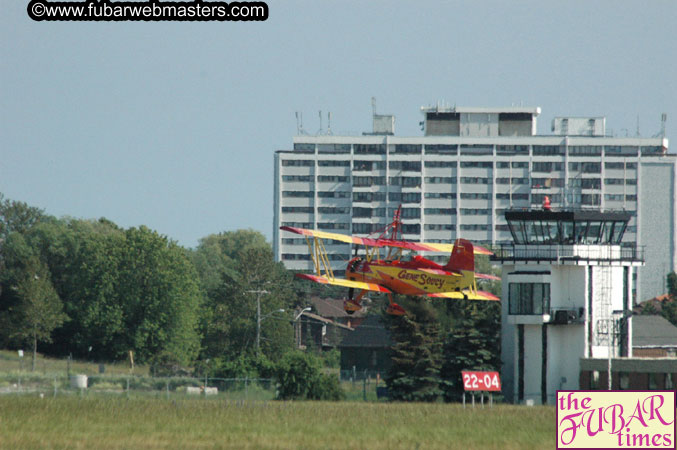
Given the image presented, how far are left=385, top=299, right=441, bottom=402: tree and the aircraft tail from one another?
44.5 feet

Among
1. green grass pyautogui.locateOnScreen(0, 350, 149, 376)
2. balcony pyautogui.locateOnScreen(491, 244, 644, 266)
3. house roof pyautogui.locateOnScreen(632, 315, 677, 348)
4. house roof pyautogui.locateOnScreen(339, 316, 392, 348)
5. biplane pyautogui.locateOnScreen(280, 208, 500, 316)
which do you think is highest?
balcony pyautogui.locateOnScreen(491, 244, 644, 266)

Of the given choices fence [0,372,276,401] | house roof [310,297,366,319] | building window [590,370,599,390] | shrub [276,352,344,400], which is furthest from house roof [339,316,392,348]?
building window [590,370,599,390]

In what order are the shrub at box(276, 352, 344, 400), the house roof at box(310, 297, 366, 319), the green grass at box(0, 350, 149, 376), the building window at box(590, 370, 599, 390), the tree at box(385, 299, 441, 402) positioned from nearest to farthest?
the building window at box(590, 370, 599, 390)
the shrub at box(276, 352, 344, 400)
the tree at box(385, 299, 441, 402)
the green grass at box(0, 350, 149, 376)
the house roof at box(310, 297, 366, 319)

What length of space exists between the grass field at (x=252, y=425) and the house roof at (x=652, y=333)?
35.1m

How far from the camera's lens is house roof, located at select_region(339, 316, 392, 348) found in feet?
405

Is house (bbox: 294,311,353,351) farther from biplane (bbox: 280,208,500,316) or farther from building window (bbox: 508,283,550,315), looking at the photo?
biplane (bbox: 280,208,500,316)

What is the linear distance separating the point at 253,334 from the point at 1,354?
78.4 ft

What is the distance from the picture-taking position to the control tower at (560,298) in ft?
279

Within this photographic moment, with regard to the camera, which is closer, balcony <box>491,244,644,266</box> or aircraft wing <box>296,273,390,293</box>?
aircraft wing <box>296,273,390,293</box>

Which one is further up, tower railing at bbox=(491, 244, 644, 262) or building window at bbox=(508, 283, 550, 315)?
tower railing at bbox=(491, 244, 644, 262)

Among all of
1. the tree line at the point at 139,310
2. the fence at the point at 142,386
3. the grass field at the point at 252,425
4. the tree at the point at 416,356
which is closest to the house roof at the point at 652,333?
the tree at the point at 416,356

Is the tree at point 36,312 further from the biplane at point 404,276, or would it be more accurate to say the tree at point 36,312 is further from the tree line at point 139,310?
the biplane at point 404,276

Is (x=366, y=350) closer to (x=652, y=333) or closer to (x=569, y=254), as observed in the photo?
(x=652, y=333)

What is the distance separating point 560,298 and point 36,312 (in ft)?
174
